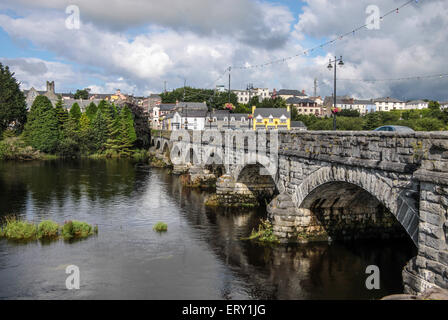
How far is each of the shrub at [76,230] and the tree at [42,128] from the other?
47.0 meters

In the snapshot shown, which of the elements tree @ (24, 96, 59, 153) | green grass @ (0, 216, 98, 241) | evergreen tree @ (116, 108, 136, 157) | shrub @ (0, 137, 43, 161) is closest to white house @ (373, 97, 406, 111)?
evergreen tree @ (116, 108, 136, 157)

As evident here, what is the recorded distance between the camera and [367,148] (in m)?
12.0

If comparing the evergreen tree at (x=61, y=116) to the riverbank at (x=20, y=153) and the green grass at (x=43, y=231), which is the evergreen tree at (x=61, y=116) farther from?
the green grass at (x=43, y=231)

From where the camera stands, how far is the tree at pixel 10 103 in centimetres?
6562

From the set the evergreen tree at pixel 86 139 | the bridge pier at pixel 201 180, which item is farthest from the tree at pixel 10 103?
the bridge pier at pixel 201 180

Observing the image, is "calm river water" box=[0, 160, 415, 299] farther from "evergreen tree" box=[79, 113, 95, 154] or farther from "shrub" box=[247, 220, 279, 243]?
A: "evergreen tree" box=[79, 113, 95, 154]

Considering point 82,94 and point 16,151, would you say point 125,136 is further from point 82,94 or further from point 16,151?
point 82,94

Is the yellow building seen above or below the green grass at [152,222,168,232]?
above

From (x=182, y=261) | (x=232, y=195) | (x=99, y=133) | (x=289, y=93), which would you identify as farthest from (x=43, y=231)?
(x=289, y=93)

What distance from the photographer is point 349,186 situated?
15.5 m

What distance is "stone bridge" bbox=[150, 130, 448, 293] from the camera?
8977mm

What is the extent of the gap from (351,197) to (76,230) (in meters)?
13.1

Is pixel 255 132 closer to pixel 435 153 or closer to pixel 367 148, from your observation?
pixel 367 148

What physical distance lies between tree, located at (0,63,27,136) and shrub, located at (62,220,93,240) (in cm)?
5334
